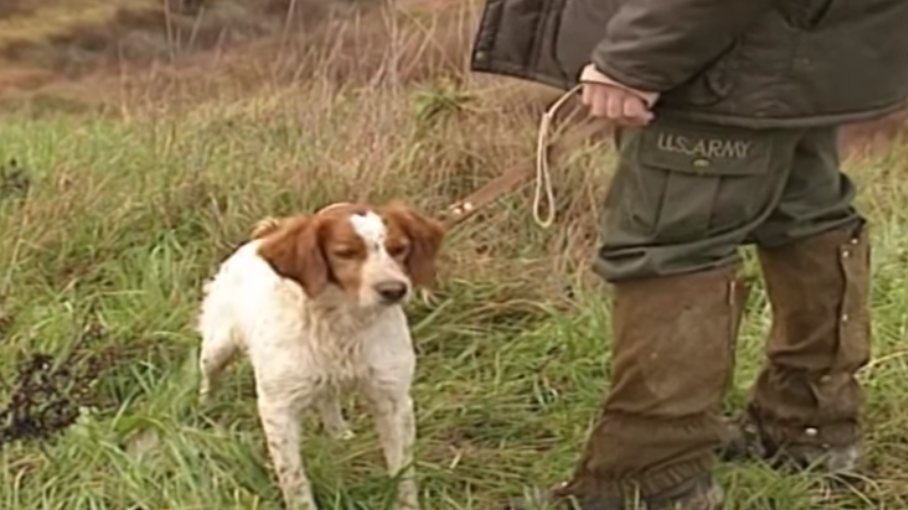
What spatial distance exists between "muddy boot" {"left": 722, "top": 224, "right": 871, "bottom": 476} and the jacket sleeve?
2.20 ft

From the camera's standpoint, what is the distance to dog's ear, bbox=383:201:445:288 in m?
3.58

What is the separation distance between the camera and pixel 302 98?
641cm

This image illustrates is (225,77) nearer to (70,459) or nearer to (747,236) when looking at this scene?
(70,459)

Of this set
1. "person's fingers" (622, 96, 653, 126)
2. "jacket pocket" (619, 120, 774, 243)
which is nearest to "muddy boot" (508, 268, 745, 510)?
"jacket pocket" (619, 120, 774, 243)

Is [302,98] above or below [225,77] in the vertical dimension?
above

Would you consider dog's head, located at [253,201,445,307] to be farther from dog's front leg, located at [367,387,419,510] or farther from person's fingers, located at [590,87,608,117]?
person's fingers, located at [590,87,608,117]

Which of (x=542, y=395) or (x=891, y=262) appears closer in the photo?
(x=542, y=395)

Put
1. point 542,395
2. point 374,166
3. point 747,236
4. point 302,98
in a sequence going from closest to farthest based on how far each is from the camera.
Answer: point 747,236 → point 542,395 → point 374,166 → point 302,98

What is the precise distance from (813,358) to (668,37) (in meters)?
1.01

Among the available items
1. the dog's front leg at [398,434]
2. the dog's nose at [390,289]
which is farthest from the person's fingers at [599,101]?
the dog's front leg at [398,434]

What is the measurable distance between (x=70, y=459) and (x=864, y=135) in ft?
16.7

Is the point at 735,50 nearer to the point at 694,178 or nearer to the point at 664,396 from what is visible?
the point at 694,178

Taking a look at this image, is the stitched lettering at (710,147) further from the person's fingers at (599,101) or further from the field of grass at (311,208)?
the field of grass at (311,208)

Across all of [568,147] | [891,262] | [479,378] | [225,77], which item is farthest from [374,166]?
[225,77]
